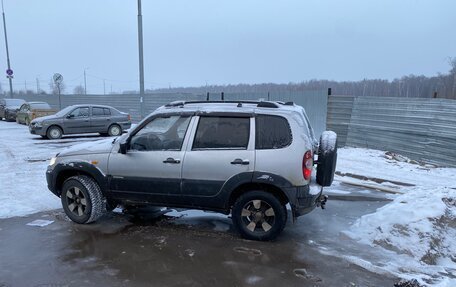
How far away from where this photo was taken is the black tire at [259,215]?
17.0ft

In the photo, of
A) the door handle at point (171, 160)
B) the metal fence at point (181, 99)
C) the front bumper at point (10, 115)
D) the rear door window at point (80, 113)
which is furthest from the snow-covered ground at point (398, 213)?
the front bumper at point (10, 115)

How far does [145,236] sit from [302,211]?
217 centimetres

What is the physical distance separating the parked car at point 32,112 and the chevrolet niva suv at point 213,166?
19.2 metres

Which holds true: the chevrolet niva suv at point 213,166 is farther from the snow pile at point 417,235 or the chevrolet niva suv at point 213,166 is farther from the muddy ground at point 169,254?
the snow pile at point 417,235

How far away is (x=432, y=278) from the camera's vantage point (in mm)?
4227

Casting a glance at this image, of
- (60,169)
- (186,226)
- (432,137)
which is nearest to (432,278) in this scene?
(186,226)

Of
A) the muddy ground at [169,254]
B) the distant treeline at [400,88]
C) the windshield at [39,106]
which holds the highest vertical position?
the distant treeline at [400,88]

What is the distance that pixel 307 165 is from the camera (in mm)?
5066

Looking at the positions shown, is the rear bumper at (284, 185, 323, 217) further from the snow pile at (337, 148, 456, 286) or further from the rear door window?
the rear door window

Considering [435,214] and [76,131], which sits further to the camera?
[76,131]

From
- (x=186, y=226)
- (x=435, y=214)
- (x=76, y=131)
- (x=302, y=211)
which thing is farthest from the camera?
(x=76, y=131)

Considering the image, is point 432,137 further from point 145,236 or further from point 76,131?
point 76,131

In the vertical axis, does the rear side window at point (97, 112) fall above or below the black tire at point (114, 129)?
above

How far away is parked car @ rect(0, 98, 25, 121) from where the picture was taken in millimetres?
28078
